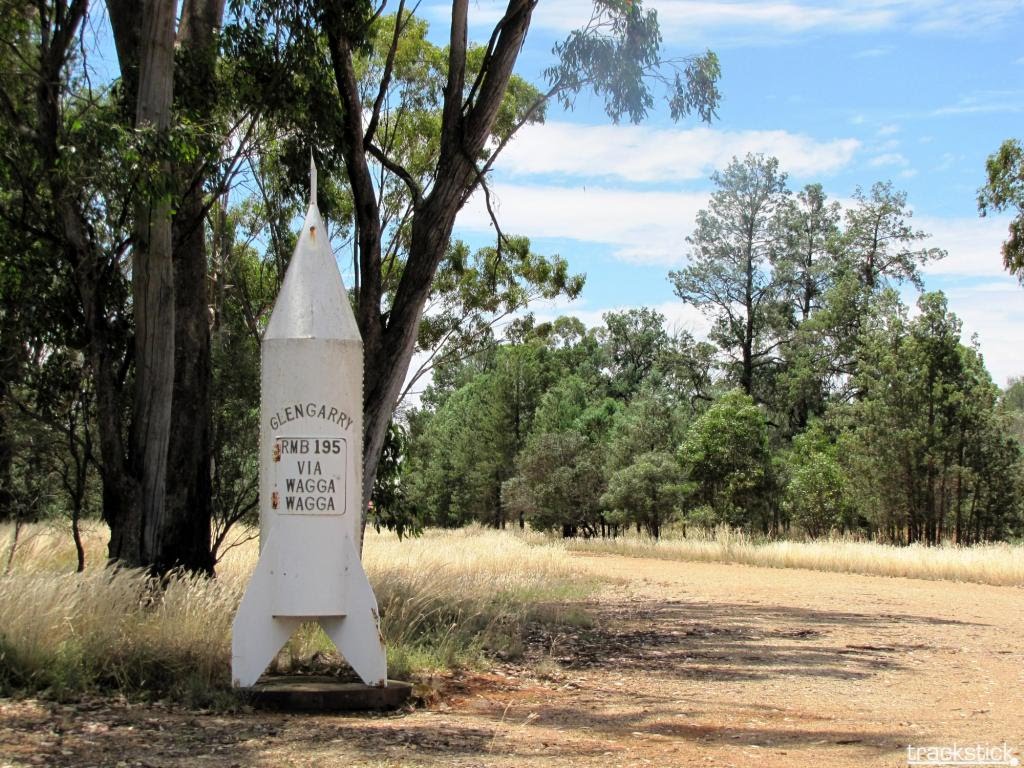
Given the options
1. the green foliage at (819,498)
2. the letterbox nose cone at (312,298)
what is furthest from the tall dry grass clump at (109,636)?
the green foliage at (819,498)

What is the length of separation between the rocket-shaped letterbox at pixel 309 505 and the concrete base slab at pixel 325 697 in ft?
0.38

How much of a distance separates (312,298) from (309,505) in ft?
5.77

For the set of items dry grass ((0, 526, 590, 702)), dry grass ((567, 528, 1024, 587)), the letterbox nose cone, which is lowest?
dry grass ((567, 528, 1024, 587))

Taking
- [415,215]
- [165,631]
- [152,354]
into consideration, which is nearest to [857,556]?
[415,215]


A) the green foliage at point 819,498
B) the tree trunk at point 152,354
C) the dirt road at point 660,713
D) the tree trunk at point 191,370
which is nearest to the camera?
the dirt road at point 660,713

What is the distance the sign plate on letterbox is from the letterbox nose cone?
91 centimetres

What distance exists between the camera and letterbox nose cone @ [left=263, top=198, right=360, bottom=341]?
8883mm

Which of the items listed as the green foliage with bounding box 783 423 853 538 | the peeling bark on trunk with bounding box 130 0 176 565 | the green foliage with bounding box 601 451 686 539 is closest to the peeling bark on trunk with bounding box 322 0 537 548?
the peeling bark on trunk with bounding box 130 0 176 565

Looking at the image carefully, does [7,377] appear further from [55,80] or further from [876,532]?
[876,532]

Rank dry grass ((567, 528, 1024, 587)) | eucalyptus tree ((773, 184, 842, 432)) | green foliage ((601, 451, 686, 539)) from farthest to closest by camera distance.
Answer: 1. eucalyptus tree ((773, 184, 842, 432))
2. green foliage ((601, 451, 686, 539))
3. dry grass ((567, 528, 1024, 587))

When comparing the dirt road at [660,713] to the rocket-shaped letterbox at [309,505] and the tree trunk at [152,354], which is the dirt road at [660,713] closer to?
the rocket-shaped letterbox at [309,505]

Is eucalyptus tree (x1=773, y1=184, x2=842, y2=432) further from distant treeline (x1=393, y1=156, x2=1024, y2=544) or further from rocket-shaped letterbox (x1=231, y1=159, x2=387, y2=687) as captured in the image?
rocket-shaped letterbox (x1=231, y1=159, x2=387, y2=687)

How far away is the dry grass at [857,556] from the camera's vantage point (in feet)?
75.9

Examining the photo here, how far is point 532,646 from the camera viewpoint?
1209 cm
